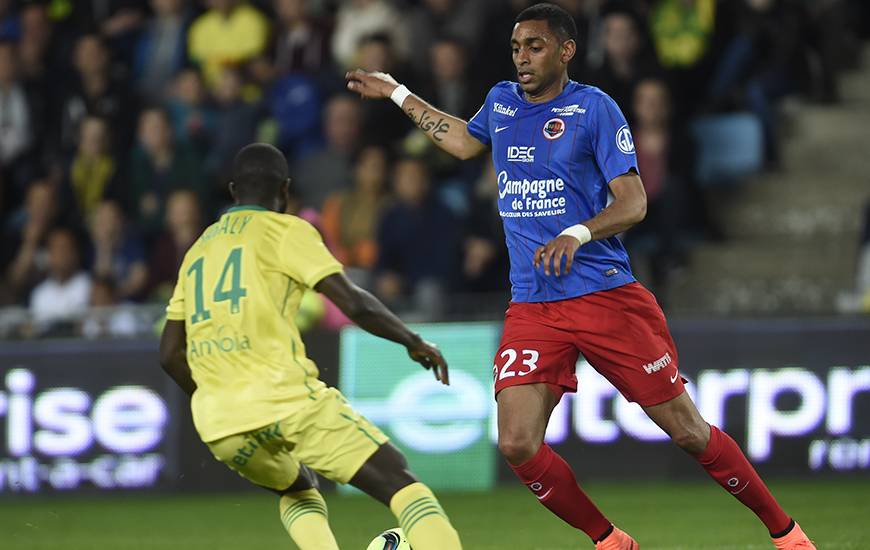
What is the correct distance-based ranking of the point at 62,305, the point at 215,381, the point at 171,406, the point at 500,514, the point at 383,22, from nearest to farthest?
1. the point at 215,381
2. the point at 500,514
3. the point at 171,406
4. the point at 62,305
5. the point at 383,22

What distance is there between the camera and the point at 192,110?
14.9 meters

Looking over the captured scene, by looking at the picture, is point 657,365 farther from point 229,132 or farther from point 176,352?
point 229,132

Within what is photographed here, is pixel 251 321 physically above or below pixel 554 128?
below

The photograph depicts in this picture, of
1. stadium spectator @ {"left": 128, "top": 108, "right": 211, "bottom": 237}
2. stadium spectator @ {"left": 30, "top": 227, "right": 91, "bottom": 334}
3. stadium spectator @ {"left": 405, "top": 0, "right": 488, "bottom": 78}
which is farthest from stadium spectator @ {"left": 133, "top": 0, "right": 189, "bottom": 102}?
stadium spectator @ {"left": 405, "top": 0, "right": 488, "bottom": 78}

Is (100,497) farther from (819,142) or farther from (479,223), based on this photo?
(819,142)

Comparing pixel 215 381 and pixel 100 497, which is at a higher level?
pixel 215 381

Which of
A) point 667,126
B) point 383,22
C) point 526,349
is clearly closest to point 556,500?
point 526,349

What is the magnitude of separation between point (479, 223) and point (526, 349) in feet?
19.5

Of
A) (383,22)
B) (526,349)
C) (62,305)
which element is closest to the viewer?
(526,349)

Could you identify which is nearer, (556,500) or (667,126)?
(556,500)

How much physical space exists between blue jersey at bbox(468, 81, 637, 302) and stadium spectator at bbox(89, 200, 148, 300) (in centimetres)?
749

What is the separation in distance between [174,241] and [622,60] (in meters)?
4.04

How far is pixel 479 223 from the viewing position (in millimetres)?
12586

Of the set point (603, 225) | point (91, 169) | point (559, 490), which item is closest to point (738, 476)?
point (559, 490)
